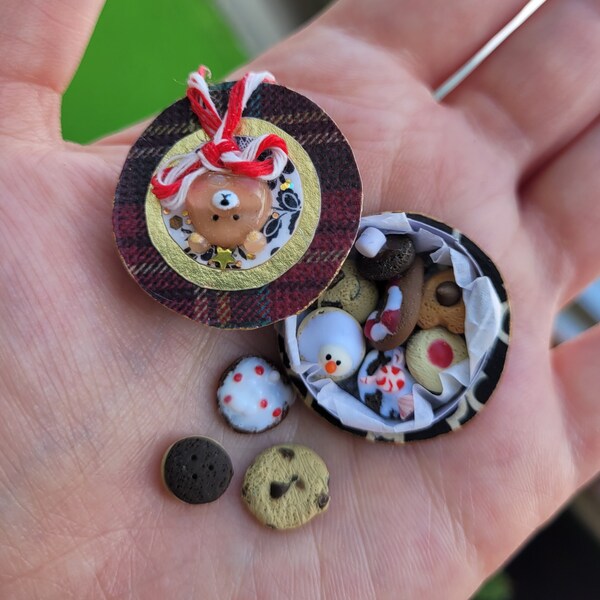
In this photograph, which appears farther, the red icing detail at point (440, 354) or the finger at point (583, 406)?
the finger at point (583, 406)

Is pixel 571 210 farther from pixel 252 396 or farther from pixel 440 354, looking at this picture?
pixel 252 396

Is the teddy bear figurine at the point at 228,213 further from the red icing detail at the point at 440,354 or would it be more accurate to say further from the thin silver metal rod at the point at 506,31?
the thin silver metal rod at the point at 506,31

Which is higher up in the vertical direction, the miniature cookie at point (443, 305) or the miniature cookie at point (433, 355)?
the miniature cookie at point (443, 305)

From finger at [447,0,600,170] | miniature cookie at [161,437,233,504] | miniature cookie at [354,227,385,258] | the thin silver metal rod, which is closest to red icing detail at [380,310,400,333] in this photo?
miniature cookie at [354,227,385,258]

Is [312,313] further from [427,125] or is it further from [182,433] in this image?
[427,125]

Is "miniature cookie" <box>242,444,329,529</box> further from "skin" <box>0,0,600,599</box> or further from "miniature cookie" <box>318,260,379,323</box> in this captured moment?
"miniature cookie" <box>318,260,379,323</box>

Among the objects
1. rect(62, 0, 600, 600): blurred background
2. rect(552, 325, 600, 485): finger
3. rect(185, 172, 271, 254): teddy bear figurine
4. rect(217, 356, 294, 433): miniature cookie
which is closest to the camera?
rect(185, 172, 271, 254): teddy bear figurine

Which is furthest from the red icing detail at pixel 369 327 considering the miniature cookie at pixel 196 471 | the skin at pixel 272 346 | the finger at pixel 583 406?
the finger at pixel 583 406
